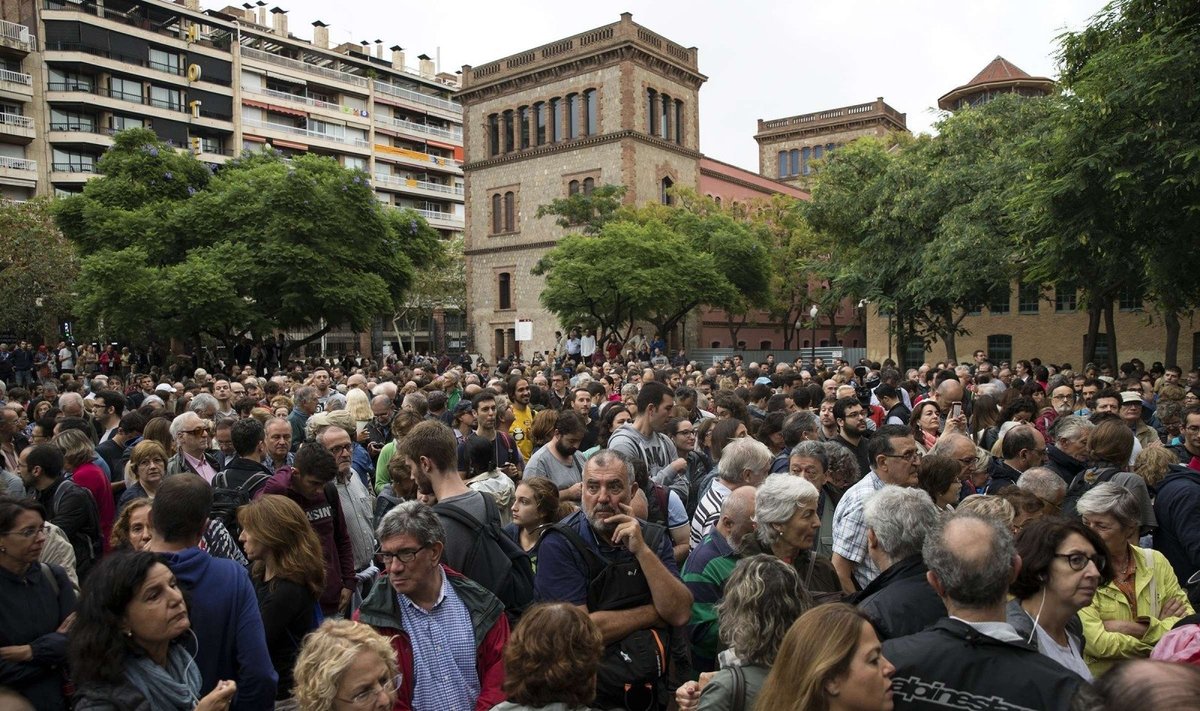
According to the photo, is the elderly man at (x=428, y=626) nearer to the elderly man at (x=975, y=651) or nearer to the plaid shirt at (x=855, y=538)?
the elderly man at (x=975, y=651)

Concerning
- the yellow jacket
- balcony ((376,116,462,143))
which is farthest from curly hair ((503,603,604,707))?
balcony ((376,116,462,143))

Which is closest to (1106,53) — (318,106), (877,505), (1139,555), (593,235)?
(1139,555)

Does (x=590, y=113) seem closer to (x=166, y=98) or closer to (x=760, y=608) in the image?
(x=166, y=98)

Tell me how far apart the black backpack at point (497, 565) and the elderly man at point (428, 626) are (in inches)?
18.9

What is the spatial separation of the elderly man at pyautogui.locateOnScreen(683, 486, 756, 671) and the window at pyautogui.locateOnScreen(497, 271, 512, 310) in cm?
4713

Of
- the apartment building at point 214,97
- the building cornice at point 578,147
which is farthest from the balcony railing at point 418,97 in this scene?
the building cornice at point 578,147

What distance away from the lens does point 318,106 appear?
63469 millimetres

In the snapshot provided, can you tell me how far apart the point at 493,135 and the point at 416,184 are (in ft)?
66.9

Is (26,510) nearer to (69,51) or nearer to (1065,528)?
(1065,528)

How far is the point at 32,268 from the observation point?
3478cm

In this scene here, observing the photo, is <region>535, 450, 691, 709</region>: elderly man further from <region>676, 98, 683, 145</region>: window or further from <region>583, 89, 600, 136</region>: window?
<region>676, 98, 683, 145</region>: window

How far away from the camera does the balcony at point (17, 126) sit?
47.0 metres

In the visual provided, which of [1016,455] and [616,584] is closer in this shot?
[616,584]

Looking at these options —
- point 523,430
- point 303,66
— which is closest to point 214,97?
point 303,66
